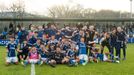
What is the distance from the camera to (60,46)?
668 inches

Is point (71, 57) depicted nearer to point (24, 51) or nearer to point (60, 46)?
point (60, 46)

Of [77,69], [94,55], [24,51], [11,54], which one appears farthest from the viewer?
[94,55]

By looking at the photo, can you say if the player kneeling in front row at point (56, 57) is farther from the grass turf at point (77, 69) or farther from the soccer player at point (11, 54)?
the soccer player at point (11, 54)

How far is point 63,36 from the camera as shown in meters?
17.8

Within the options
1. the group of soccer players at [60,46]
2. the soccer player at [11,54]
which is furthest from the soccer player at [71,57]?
the soccer player at [11,54]

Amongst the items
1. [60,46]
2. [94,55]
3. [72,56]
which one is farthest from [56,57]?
[94,55]

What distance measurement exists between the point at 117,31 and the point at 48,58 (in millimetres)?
4712

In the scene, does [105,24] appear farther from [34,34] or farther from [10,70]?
[10,70]

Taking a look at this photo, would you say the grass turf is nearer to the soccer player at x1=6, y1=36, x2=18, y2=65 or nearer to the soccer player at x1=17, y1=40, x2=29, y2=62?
the soccer player at x1=6, y1=36, x2=18, y2=65

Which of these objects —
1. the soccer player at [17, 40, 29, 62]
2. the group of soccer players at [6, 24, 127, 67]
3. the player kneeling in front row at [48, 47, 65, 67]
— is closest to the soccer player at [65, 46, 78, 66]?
the group of soccer players at [6, 24, 127, 67]

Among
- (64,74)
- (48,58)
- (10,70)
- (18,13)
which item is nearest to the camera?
(64,74)

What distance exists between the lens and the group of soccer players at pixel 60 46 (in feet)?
54.4

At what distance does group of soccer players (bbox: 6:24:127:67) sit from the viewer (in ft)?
54.4

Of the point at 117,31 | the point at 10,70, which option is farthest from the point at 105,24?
the point at 10,70
